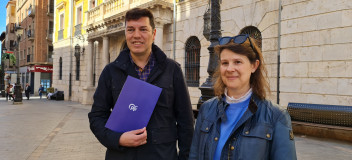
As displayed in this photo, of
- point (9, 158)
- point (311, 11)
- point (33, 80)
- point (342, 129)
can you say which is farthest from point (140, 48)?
point (33, 80)

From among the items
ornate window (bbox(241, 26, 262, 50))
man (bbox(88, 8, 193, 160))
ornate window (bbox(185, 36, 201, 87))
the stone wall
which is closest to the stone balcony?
ornate window (bbox(185, 36, 201, 87))

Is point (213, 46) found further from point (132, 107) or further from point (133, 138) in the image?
point (133, 138)

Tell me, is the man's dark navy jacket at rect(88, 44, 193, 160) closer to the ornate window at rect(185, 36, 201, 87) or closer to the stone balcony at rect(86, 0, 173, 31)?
the ornate window at rect(185, 36, 201, 87)

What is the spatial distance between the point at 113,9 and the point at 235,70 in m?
16.6

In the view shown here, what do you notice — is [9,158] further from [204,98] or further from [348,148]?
[348,148]

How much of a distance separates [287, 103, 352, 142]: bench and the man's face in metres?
6.60

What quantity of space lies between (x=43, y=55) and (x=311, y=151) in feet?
123

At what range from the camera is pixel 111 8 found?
57.1ft

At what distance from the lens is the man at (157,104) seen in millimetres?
2102

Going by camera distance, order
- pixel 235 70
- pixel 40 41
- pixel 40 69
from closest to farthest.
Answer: pixel 235 70 < pixel 40 69 < pixel 40 41

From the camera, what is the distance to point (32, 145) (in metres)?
6.71

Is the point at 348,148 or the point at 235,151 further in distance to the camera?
the point at 348,148

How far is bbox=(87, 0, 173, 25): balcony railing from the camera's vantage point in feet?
49.4

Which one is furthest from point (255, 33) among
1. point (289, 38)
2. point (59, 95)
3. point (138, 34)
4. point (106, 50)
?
point (59, 95)
